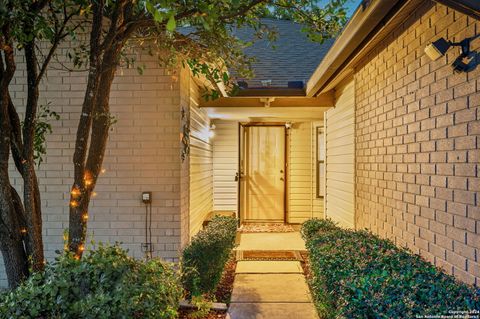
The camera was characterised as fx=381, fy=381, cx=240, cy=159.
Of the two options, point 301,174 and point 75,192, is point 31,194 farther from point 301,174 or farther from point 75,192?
point 301,174

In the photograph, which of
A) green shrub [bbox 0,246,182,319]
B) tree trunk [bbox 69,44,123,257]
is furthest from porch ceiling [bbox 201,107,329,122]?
green shrub [bbox 0,246,182,319]

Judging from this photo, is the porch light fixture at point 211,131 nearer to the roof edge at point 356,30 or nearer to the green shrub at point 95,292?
the roof edge at point 356,30

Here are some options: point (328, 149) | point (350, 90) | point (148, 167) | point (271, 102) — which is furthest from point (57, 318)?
point (328, 149)

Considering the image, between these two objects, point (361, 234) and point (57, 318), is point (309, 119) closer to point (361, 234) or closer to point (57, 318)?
point (361, 234)

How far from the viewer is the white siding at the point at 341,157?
5.04 m

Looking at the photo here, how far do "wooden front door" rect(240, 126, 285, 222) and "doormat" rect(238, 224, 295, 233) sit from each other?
8.4 inches

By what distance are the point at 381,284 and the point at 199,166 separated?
13.8ft

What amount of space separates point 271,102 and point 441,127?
3.76 m

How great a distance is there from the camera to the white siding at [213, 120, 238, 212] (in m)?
7.96

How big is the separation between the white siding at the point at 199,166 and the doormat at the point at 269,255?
2.54 ft

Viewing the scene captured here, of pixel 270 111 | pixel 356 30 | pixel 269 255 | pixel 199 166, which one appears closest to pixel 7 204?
pixel 356 30

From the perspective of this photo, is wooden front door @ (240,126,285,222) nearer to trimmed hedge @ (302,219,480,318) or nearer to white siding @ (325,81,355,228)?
white siding @ (325,81,355,228)

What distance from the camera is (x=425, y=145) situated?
2846 mm

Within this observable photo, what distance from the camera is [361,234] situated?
12.4ft
